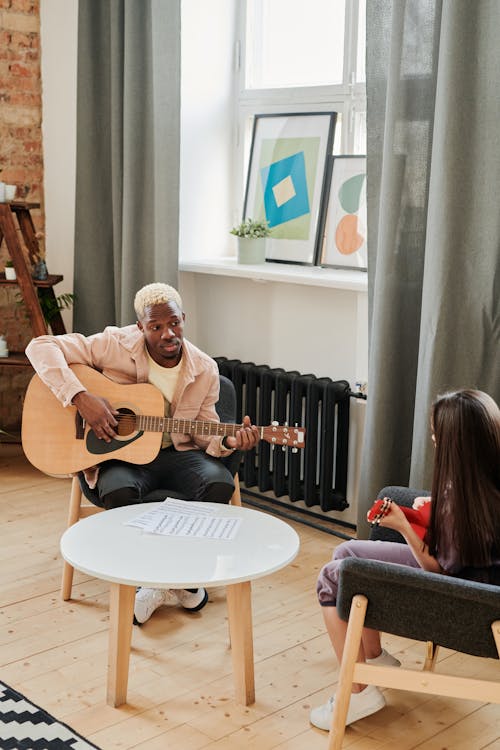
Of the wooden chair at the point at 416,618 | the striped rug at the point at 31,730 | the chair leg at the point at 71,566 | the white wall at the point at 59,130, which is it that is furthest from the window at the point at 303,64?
the striped rug at the point at 31,730

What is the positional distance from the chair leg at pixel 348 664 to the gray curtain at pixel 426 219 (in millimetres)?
1020

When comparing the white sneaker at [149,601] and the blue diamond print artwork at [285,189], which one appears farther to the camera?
the blue diamond print artwork at [285,189]

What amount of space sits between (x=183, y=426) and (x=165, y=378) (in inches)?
8.4

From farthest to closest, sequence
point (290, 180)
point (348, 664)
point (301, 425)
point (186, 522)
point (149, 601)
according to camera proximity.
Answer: point (290, 180) < point (301, 425) < point (149, 601) < point (186, 522) < point (348, 664)

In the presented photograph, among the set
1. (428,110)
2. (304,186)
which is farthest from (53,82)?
(428,110)

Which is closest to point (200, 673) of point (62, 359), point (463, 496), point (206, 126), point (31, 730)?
point (31, 730)

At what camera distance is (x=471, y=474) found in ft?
6.62

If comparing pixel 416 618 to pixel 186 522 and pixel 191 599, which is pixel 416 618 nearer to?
pixel 186 522

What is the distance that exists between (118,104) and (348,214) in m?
1.14

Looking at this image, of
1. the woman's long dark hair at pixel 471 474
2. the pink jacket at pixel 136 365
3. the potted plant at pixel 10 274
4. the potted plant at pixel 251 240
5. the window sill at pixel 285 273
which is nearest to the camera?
the woman's long dark hair at pixel 471 474

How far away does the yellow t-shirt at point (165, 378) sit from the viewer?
3.05 metres

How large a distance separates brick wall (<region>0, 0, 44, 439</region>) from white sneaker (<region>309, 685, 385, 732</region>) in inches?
113

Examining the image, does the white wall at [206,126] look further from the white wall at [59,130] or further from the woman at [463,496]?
the woman at [463,496]

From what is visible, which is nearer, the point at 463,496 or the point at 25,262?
the point at 463,496
